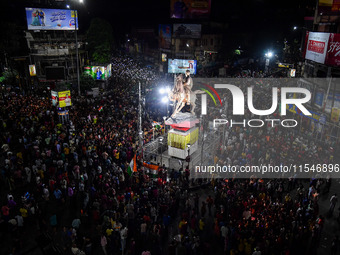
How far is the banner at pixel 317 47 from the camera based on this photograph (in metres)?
23.1

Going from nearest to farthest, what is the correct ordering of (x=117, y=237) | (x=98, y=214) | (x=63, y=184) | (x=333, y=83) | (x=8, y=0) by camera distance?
(x=117, y=237), (x=98, y=214), (x=63, y=184), (x=333, y=83), (x=8, y=0)

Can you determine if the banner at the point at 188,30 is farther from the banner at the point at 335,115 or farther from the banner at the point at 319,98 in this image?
the banner at the point at 335,115

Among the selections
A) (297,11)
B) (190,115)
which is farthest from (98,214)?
(297,11)

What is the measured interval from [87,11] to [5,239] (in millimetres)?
59000

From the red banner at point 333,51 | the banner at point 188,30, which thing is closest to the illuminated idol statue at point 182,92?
the red banner at point 333,51

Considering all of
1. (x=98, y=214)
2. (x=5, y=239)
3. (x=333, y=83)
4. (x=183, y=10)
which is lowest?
(x=5, y=239)

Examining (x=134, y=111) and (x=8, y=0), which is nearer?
(x=134, y=111)

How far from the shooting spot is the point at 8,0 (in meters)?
44.7

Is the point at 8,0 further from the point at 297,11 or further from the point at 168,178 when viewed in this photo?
the point at 297,11

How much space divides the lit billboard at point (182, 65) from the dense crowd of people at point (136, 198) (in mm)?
25355

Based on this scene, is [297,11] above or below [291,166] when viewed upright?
above

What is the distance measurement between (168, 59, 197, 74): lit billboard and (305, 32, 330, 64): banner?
71.0ft

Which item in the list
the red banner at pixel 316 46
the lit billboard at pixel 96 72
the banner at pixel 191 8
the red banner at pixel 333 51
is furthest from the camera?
the banner at pixel 191 8

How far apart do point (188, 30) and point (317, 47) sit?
29.1 m
